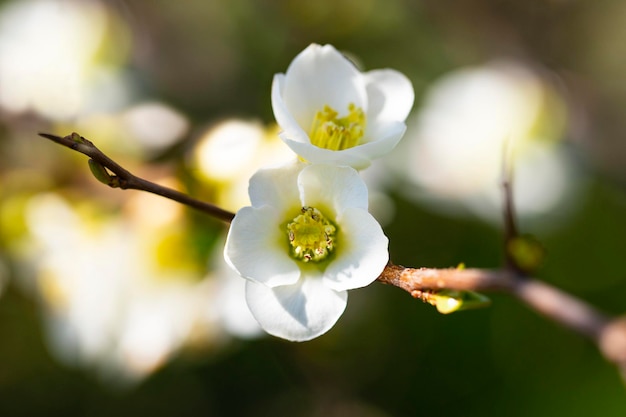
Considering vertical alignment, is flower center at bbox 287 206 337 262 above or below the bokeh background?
above

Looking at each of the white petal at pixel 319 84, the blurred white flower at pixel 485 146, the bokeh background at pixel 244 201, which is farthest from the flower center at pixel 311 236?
the blurred white flower at pixel 485 146

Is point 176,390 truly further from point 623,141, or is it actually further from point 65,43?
point 623,141

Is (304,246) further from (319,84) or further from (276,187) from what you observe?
(319,84)

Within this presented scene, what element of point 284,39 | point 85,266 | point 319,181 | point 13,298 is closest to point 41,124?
point 85,266

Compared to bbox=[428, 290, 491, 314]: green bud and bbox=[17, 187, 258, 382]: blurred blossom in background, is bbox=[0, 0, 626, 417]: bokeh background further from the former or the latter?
bbox=[428, 290, 491, 314]: green bud

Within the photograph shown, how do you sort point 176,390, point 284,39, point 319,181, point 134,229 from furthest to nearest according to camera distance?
1. point 284,39
2. point 176,390
3. point 134,229
4. point 319,181

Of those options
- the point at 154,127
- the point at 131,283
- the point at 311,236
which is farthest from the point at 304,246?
the point at 154,127

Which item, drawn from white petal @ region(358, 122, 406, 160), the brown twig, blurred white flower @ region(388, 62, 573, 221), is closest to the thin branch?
the brown twig
